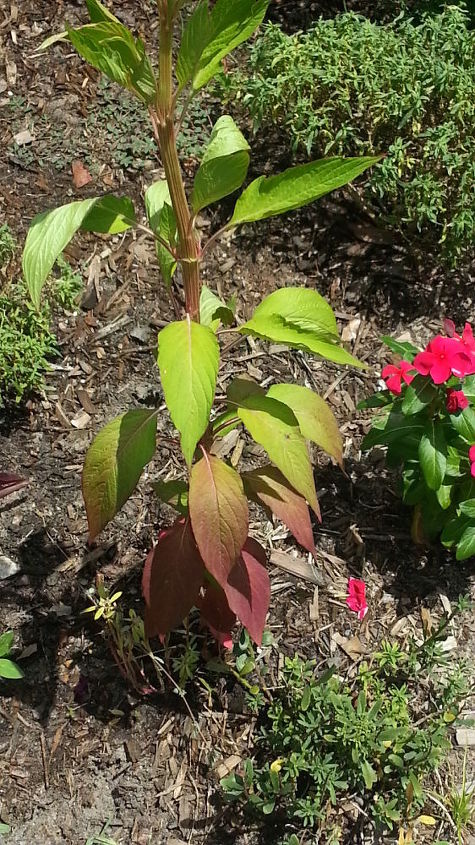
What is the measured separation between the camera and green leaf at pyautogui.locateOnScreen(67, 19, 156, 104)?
1.55 metres

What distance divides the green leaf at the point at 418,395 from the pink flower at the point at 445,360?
0.36 feet

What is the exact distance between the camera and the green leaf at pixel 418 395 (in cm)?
257

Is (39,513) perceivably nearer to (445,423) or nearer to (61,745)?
(61,745)

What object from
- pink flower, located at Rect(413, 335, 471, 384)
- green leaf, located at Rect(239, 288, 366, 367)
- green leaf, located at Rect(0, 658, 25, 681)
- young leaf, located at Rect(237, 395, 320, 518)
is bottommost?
green leaf, located at Rect(0, 658, 25, 681)

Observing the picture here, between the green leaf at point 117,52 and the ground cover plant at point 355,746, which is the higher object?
the green leaf at point 117,52

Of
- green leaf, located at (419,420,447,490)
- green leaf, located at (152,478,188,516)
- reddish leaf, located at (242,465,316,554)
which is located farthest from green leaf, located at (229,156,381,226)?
green leaf, located at (419,420,447,490)

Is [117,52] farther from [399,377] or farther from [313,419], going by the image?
[399,377]

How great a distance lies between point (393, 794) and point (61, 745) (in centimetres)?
112

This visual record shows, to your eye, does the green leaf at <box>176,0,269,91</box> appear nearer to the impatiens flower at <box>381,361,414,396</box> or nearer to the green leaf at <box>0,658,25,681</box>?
the impatiens flower at <box>381,361,414,396</box>

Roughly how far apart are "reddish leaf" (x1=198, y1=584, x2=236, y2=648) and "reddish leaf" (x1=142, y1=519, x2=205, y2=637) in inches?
9.9

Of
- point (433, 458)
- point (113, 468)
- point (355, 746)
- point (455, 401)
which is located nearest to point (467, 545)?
point (433, 458)

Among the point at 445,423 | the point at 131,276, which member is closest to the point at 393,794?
the point at 445,423

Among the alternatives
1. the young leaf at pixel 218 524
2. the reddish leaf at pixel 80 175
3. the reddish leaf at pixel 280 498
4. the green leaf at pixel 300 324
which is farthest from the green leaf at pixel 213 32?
the reddish leaf at pixel 80 175

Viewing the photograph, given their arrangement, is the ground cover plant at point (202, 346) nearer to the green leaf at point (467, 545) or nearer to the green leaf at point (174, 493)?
the green leaf at point (174, 493)
